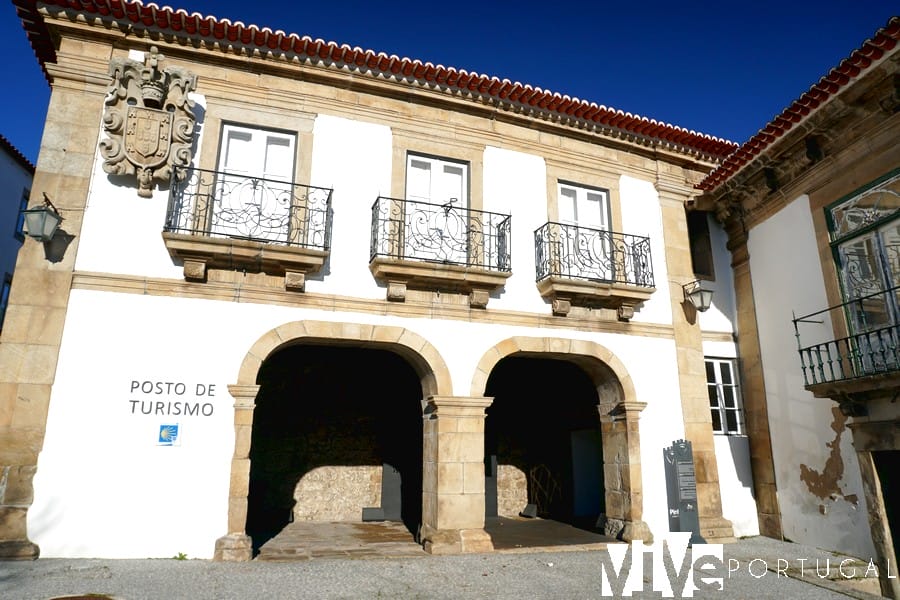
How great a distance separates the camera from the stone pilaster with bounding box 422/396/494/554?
21.7 feet

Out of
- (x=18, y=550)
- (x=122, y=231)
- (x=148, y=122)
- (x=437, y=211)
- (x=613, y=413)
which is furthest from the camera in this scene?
(x=613, y=413)

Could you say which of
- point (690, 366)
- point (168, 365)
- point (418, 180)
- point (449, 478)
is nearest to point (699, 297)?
point (690, 366)

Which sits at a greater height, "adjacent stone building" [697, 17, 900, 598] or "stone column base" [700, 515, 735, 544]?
"adjacent stone building" [697, 17, 900, 598]

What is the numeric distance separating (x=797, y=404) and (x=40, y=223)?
9.37 m

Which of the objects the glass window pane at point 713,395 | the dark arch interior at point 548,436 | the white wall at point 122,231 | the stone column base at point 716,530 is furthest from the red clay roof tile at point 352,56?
the stone column base at point 716,530

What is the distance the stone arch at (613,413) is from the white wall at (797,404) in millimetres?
2154

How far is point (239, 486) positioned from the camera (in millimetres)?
6027

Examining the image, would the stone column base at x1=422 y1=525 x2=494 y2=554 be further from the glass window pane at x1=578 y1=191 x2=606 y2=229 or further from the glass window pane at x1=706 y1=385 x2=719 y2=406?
the glass window pane at x1=578 y1=191 x2=606 y2=229

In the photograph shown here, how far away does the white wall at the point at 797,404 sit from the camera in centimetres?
711

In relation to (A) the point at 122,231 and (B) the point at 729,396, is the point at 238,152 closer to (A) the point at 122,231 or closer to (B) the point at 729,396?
(A) the point at 122,231

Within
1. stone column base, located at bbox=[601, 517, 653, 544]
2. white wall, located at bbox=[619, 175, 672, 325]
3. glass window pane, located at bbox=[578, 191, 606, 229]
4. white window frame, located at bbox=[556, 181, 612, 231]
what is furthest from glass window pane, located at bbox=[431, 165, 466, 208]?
stone column base, located at bbox=[601, 517, 653, 544]

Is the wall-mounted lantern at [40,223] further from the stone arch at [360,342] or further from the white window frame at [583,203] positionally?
the white window frame at [583,203]

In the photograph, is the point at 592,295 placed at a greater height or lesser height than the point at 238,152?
lesser

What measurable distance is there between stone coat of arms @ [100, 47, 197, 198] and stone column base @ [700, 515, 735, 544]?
7869 mm
